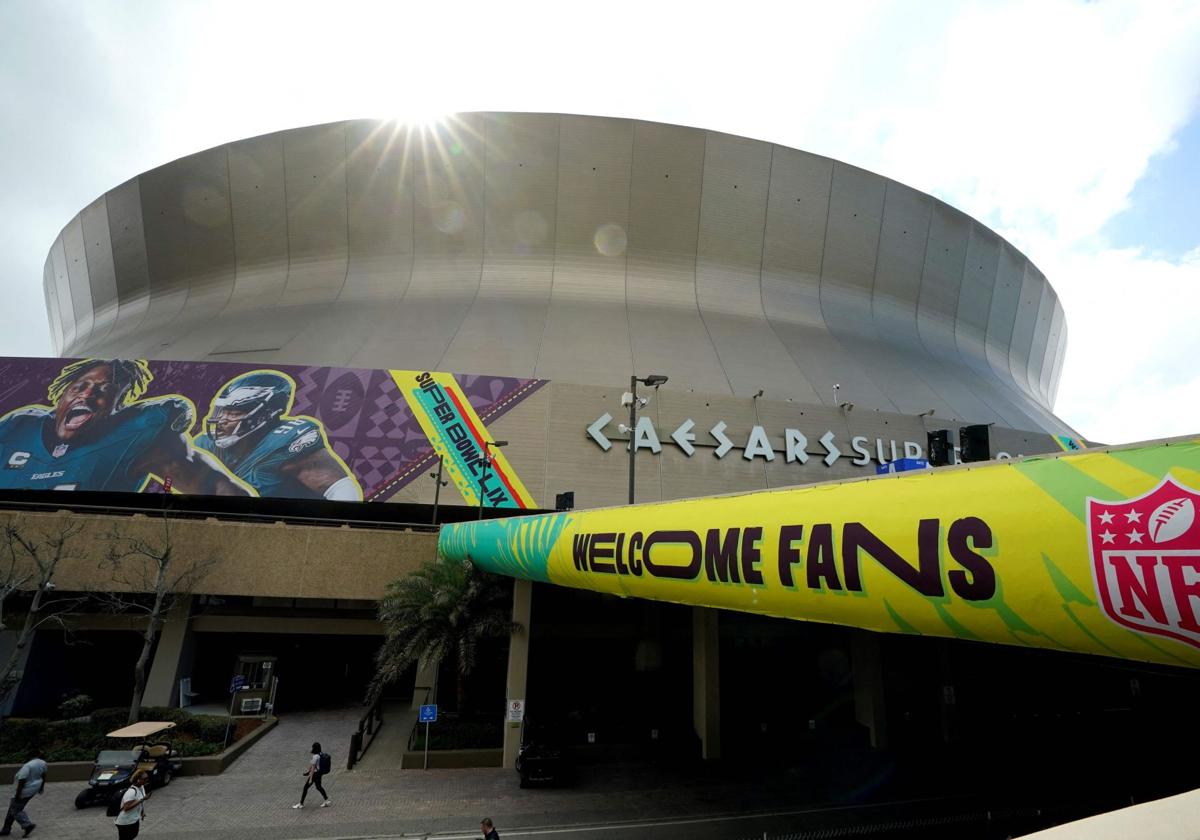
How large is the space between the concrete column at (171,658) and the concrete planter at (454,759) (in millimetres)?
12176

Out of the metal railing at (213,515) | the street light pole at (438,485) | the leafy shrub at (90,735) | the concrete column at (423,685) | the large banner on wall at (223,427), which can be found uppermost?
the large banner on wall at (223,427)

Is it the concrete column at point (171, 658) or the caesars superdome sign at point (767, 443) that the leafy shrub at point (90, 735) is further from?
the caesars superdome sign at point (767, 443)

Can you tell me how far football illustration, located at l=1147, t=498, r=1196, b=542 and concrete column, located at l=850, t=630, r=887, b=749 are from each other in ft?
66.0

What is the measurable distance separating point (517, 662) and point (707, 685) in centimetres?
652

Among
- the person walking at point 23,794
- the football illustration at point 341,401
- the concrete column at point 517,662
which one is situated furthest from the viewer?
the football illustration at point 341,401

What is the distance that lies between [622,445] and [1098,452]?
88.1 ft

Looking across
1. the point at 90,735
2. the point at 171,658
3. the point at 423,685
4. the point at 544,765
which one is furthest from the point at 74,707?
the point at 544,765

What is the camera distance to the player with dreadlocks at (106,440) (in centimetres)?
2889

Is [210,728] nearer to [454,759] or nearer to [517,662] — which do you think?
[454,759]

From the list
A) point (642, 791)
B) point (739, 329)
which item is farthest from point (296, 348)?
point (642, 791)

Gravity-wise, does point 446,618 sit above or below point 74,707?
above

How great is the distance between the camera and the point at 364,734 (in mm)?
22031

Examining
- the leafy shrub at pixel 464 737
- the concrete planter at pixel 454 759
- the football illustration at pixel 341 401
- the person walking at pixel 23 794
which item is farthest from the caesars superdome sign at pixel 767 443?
the person walking at pixel 23 794

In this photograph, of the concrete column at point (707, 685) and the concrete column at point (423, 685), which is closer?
the concrete column at point (707, 685)
